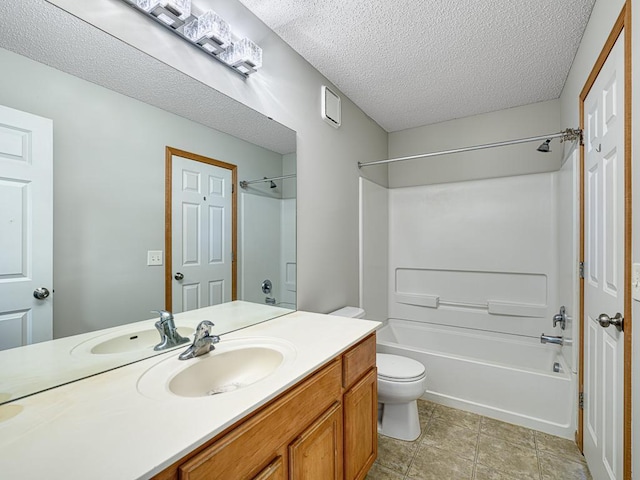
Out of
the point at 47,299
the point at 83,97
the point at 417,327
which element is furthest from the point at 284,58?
the point at 417,327

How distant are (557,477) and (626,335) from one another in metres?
1.02

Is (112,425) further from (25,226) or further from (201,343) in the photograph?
(25,226)

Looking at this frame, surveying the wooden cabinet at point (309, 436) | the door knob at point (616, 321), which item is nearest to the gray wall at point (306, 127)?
the wooden cabinet at point (309, 436)

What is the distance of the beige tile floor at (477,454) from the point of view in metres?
1.60

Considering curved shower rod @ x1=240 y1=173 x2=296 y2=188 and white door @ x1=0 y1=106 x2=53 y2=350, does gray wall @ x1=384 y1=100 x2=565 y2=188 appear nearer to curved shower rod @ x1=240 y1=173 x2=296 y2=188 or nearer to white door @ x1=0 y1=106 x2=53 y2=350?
curved shower rod @ x1=240 y1=173 x2=296 y2=188

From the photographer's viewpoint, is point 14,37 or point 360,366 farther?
point 360,366

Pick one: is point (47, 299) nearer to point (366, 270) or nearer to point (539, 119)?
point (366, 270)

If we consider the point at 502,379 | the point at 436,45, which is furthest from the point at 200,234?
the point at 502,379

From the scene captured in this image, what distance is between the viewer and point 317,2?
1.53 m

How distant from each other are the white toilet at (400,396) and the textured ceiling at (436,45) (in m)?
1.98

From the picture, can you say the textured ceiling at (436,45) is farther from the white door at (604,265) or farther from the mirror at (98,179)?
the mirror at (98,179)

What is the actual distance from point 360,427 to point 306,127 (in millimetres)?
1721

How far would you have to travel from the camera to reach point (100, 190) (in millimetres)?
1000

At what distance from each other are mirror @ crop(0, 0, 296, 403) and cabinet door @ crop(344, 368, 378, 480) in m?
0.64
